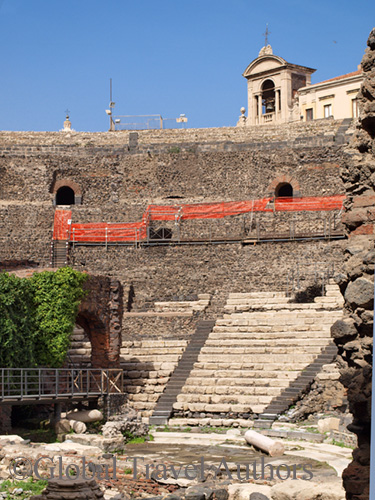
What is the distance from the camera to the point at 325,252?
29.4 m

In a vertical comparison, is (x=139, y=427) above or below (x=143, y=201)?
below

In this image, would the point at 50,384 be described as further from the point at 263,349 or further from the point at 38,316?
the point at 263,349

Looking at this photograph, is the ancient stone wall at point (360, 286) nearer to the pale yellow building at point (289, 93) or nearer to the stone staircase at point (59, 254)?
the stone staircase at point (59, 254)

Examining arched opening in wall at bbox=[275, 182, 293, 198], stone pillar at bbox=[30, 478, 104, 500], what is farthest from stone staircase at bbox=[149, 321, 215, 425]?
arched opening in wall at bbox=[275, 182, 293, 198]

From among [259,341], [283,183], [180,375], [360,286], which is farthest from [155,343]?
[360,286]

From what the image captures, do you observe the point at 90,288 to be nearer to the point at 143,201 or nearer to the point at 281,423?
the point at 281,423

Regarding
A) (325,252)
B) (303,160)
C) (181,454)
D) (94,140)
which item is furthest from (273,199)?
(181,454)

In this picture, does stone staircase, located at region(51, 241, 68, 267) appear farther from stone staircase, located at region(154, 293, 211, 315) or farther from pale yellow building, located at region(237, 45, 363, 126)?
pale yellow building, located at region(237, 45, 363, 126)

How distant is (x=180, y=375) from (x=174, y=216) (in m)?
12.5

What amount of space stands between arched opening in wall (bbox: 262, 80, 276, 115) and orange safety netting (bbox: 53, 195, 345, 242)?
55.7 ft

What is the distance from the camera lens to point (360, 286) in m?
6.77

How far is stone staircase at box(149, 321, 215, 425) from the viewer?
20531mm

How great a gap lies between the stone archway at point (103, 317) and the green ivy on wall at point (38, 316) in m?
0.64

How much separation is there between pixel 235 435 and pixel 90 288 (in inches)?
227
